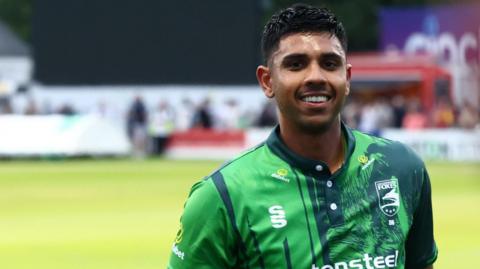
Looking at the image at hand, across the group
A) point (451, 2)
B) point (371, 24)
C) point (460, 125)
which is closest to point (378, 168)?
point (460, 125)

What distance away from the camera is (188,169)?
109 feet

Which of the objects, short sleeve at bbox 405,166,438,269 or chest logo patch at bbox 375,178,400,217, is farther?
short sleeve at bbox 405,166,438,269

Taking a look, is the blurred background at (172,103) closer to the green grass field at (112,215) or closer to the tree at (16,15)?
the green grass field at (112,215)

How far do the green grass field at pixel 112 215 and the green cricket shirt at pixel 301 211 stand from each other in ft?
30.4

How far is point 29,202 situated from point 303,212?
18.9 meters

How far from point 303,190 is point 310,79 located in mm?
441

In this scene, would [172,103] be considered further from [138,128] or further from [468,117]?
[468,117]

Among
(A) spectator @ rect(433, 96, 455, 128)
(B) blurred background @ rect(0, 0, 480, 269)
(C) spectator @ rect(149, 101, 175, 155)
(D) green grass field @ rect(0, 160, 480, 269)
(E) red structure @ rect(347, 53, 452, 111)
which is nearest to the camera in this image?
(D) green grass field @ rect(0, 160, 480, 269)

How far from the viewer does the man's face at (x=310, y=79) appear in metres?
4.58

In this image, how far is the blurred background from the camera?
1070 inches

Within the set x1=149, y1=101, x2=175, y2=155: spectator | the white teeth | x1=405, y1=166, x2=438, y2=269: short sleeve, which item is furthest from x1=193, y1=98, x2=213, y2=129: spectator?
the white teeth

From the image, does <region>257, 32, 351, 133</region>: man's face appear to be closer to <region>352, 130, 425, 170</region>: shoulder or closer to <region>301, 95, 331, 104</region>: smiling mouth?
<region>301, 95, 331, 104</region>: smiling mouth

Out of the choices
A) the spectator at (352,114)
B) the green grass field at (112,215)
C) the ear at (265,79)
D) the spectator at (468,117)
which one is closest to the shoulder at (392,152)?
the ear at (265,79)

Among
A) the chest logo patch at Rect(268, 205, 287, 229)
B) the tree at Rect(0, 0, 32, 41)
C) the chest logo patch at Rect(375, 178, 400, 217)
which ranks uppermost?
the chest logo patch at Rect(375, 178, 400, 217)
